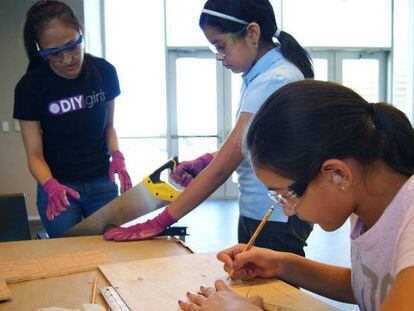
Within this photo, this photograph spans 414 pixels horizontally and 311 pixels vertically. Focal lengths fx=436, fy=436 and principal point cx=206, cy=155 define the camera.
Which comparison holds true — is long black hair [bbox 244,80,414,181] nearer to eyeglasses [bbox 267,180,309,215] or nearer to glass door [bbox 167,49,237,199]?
eyeglasses [bbox 267,180,309,215]

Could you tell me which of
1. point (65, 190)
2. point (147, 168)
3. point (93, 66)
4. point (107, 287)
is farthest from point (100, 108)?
point (147, 168)

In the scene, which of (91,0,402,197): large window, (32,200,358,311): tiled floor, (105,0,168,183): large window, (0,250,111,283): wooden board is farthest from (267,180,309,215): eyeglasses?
(91,0,402,197): large window

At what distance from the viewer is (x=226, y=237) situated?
4.16m

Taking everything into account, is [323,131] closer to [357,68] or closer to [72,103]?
[72,103]

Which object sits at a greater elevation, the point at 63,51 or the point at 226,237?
the point at 63,51

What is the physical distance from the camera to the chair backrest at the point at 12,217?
190 centimetres

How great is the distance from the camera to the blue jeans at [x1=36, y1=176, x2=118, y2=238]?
66.6 inches

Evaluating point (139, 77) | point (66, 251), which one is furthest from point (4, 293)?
point (139, 77)

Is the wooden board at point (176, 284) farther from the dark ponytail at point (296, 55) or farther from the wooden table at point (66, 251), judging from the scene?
the dark ponytail at point (296, 55)

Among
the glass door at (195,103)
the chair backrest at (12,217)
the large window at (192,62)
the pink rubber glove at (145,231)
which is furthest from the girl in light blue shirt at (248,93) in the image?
the glass door at (195,103)

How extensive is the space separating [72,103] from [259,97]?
0.81 metres

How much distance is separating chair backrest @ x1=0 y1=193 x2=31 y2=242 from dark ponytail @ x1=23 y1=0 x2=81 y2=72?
648mm

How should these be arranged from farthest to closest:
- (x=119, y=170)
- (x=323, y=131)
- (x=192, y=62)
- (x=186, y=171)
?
(x=192, y=62) < (x=119, y=170) < (x=186, y=171) < (x=323, y=131)

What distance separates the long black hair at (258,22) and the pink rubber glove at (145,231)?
65cm
